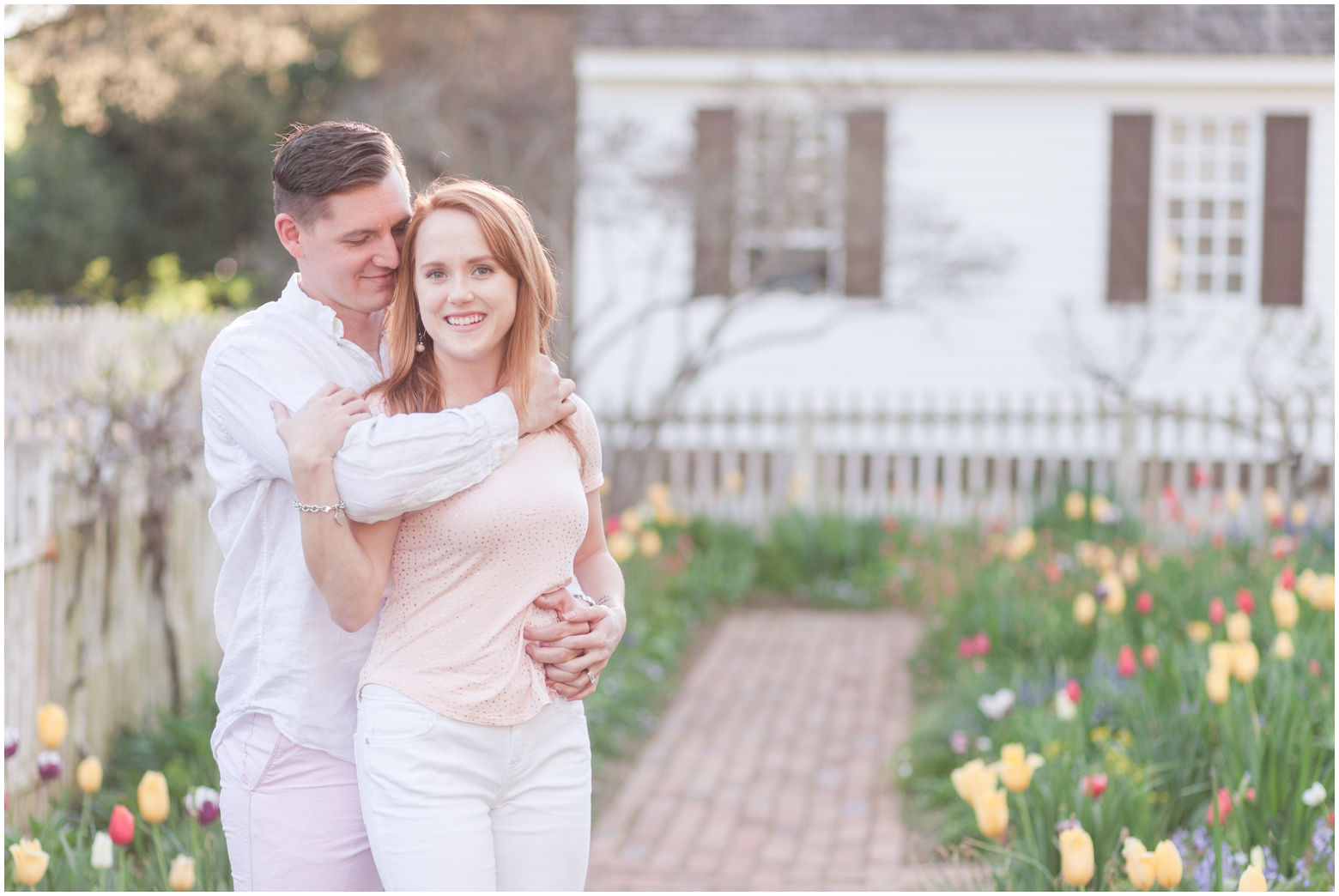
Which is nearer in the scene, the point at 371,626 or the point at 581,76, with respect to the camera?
the point at 371,626

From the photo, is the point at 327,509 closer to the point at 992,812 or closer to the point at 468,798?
the point at 468,798

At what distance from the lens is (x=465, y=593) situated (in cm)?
201

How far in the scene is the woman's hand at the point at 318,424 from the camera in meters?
1.88

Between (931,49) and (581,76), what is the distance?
3.17 m

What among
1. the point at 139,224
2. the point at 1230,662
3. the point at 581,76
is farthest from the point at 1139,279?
the point at 139,224

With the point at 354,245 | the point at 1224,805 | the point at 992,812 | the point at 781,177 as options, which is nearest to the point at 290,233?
the point at 354,245

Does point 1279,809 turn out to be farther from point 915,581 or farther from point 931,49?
point 931,49

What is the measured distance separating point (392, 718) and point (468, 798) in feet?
0.54

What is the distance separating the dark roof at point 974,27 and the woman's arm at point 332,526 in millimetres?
10597

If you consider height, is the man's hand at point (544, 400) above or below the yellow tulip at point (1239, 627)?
above

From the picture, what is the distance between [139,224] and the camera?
56.9 feet

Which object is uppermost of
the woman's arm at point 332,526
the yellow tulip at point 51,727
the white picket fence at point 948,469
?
the woman's arm at point 332,526

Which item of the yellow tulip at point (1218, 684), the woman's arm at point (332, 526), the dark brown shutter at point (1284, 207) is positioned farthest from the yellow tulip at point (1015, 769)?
the dark brown shutter at point (1284, 207)

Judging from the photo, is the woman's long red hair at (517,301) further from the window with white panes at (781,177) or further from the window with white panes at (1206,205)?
the window with white panes at (1206,205)
